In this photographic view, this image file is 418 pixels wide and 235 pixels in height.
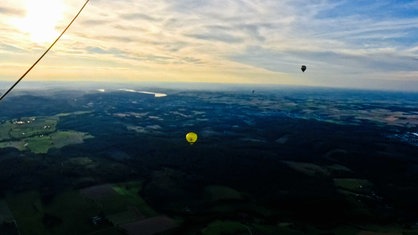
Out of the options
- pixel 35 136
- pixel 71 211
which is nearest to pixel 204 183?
pixel 71 211

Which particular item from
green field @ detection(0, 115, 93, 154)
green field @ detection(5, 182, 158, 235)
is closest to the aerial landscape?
green field @ detection(5, 182, 158, 235)

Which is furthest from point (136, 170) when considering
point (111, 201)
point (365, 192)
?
point (365, 192)

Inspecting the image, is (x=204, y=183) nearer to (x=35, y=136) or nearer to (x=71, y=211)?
(x=71, y=211)

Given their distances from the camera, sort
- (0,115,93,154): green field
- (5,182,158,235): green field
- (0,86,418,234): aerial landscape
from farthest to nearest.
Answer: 1. (0,115,93,154): green field
2. (0,86,418,234): aerial landscape
3. (5,182,158,235): green field

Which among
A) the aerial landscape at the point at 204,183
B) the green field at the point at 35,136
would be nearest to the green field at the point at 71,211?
the aerial landscape at the point at 204,183

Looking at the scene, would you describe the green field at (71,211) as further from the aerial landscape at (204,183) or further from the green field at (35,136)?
the green field at (35,136)

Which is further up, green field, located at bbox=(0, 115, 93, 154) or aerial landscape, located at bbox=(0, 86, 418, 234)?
green field, located at bbox=(0, 115, 93, 154)

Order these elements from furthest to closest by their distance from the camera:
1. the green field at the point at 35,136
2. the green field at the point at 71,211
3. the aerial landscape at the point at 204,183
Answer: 1. the green field at the point at 35,136
2. the aerial landscape at the point at 204,183
3. the green field at the point at 71,211

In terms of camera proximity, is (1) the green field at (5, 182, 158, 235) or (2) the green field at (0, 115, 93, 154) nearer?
(1) the green field at (5, 182, 158, 235)

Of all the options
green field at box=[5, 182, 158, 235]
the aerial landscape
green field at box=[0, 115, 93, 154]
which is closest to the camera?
green field at box=[5, 182, 158, 235]

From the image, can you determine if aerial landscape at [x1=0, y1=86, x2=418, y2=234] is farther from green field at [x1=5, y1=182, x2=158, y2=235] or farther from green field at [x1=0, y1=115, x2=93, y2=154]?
green field at [x1=0, y1=115, x2=93, y2=154]

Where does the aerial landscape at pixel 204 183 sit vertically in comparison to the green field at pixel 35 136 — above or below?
below
